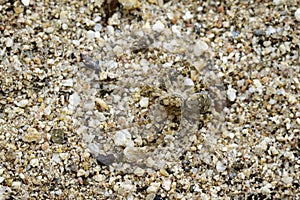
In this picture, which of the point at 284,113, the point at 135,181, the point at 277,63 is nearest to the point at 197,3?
the point at 277,63

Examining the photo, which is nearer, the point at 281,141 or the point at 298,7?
the point at 281,141

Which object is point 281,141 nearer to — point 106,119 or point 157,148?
point 157,148

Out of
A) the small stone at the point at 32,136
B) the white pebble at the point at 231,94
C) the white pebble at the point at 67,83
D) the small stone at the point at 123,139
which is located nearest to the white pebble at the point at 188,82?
the white pebble at the point at 231,94

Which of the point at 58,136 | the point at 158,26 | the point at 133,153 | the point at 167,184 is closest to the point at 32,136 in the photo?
the point at 58,136

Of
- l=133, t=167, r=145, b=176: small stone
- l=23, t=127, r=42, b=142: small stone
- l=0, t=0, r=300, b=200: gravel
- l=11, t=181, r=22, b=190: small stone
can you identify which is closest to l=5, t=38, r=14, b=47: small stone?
l=0, t=0, r=300, b=200: gravel

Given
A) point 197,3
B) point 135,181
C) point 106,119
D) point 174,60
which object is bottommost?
point 135,181

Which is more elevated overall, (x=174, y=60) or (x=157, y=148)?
(x=174, y=60)
